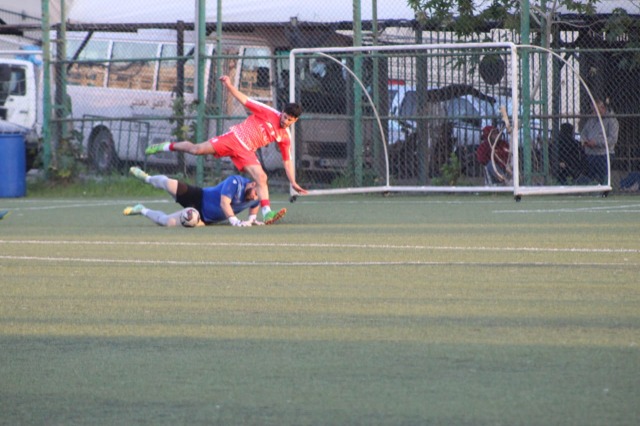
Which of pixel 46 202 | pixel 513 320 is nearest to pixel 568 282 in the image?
pixel 513 320

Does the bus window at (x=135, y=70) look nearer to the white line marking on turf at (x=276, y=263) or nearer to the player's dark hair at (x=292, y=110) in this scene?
the player's dark hair at (x=292, y=110)

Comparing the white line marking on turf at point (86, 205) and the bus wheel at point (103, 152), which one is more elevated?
the bus wheel at point (103, 152)

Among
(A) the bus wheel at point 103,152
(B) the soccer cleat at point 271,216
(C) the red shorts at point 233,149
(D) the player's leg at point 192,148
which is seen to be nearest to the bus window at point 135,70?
(A) the bus wheel at point 103,152

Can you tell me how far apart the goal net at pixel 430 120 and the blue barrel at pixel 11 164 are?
4.19 m

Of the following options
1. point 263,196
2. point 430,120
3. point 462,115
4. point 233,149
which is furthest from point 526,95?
point 263,196

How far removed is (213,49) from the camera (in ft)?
69.2

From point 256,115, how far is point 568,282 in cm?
667

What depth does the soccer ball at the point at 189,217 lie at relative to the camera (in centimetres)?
1329

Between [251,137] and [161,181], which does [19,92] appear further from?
→ [161,181]

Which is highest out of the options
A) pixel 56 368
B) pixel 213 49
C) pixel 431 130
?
pixel 213 49

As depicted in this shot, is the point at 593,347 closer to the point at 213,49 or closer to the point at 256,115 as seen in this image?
the point at 256,115

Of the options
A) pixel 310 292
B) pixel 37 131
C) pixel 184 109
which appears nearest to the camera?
pixel 310 292

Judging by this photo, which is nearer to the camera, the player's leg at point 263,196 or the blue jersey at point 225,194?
the blue jersey at point 225,194

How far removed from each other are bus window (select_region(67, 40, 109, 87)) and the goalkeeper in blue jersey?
8424 millimetres
